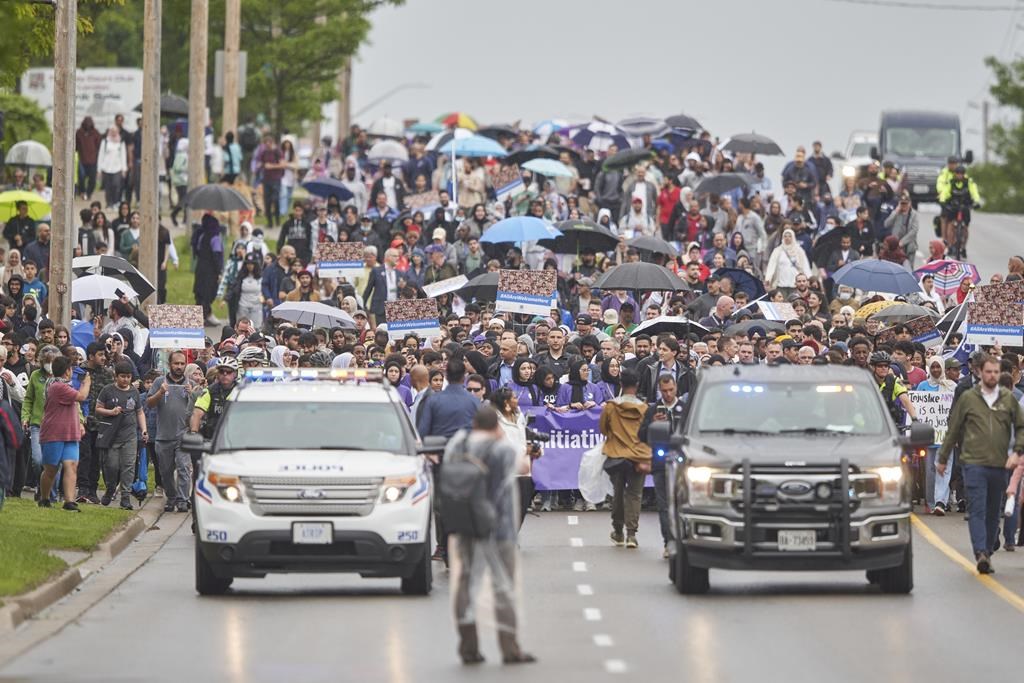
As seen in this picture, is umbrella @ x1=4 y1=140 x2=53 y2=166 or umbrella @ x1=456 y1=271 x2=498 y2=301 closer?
umbrella @ x1=456 y1=271 x2=498 y2=301

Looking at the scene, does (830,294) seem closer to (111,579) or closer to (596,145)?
(596,145)

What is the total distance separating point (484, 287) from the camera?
1345 inches

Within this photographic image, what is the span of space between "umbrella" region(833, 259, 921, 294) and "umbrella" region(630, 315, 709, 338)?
165 inches

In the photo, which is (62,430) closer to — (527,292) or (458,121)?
(527,292)

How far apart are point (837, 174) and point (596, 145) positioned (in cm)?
2172

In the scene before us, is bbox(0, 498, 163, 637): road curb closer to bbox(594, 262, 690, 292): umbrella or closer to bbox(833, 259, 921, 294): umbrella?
bbox(594, 262, 690, 292): umbrella

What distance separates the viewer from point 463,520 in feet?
48.4

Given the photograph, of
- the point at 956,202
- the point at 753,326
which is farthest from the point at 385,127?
the point at 753,326

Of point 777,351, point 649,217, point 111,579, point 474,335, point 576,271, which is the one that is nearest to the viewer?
point 111,579

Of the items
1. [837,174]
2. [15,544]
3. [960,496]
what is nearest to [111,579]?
[15,544]

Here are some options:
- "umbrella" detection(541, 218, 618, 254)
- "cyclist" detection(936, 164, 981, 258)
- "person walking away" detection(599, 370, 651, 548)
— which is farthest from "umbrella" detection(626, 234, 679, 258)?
→ "person walking away" detection(599, 370, 651, 548)

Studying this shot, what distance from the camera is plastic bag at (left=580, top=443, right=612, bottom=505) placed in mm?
25453

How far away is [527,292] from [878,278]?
576cm

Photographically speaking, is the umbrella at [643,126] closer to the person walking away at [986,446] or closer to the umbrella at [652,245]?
the umbrella at [652,245]
